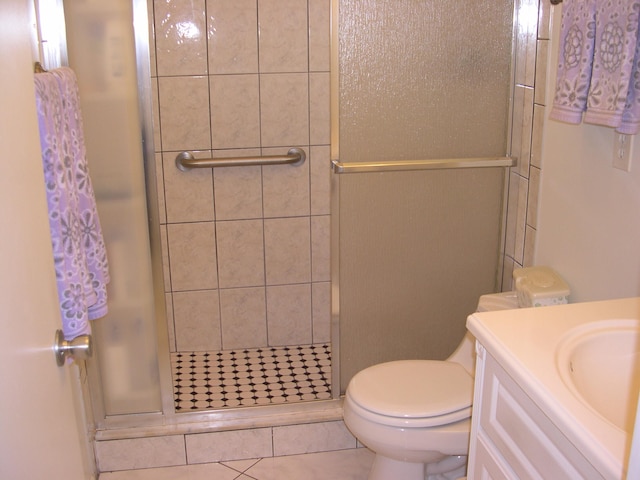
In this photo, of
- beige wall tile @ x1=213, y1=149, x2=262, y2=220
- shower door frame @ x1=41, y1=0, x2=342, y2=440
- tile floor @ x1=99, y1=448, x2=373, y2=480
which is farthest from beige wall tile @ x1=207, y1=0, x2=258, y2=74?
tile floor @ x1=99, y1=448, x2=373, y2=480

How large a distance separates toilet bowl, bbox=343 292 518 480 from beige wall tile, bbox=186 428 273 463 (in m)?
0.45

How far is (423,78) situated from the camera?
2344 mm

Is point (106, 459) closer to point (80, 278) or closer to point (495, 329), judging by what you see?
point (80, 278)

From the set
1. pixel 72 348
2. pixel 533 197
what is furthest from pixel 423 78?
pixel 72 348

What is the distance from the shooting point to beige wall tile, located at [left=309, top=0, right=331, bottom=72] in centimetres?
282

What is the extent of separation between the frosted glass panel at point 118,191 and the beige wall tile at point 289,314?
0.78m

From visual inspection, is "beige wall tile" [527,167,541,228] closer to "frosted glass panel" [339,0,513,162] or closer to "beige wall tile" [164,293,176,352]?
"frosted glass panel" [339,0,513,162]

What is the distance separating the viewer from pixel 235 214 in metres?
2.99

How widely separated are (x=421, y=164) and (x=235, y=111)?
2.82 feet

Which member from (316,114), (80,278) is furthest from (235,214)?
(80,278)

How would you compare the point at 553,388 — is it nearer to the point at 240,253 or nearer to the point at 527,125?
the point at 527,125

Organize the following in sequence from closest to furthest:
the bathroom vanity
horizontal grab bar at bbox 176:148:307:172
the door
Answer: the door
the bathroom vanity
horizontal grab bar at bbox 176:148:307:172

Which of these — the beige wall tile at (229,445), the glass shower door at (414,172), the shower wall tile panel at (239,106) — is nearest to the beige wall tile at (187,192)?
the shower wall tile panel at (239,106)

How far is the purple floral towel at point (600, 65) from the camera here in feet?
5.30
